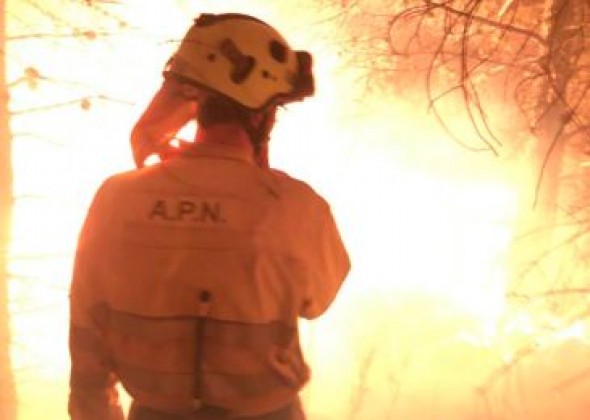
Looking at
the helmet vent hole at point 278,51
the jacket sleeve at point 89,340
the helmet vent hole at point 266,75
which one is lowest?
the jacket sleeve at point 89,340

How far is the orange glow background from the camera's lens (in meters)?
4.88

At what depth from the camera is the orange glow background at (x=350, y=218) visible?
192 inches

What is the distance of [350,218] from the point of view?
23.2 feet

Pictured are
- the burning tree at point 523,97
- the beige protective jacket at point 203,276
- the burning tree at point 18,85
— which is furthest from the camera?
the burning tree at point 523,97

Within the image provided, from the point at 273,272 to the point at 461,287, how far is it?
6.20 m

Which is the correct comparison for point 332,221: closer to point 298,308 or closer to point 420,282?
point 298,308

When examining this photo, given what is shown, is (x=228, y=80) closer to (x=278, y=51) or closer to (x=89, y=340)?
(x=278, y=51)

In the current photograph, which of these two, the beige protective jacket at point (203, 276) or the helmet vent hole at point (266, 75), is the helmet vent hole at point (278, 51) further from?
the beige protective jacket at point (203, 276)

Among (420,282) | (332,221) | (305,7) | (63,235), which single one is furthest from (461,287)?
(332,221)

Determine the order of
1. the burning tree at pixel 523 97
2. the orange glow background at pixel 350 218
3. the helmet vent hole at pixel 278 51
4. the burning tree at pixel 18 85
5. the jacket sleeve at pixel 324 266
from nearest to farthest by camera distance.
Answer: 1. the jacket sleeve at pixel 324 266
2. the helmet vent hole at pixel 278 51
3. the burning tree at pixel 18 85
4. the orange glow background at pixel 350 218
5. the burning tree at pixel 523 97

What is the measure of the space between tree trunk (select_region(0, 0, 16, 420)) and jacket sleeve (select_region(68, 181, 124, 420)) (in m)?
2.68

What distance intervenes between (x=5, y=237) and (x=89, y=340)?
2.90 m

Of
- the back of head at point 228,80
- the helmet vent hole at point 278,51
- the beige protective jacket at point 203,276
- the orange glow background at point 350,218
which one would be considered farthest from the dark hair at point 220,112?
the orange glow background at point 350,218

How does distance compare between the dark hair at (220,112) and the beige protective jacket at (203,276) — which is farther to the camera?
the dark hair at (220,112)
